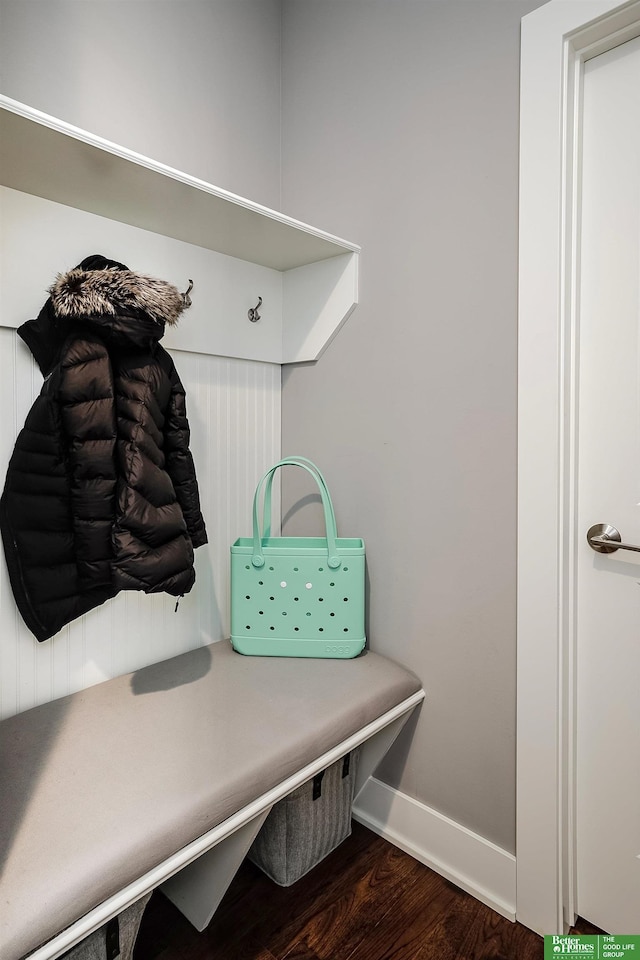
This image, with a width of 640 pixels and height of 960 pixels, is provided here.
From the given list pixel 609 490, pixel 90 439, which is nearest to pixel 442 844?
pixel 609 490

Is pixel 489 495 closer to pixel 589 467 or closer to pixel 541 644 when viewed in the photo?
pixel 589 467

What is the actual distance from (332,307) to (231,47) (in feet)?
2.63

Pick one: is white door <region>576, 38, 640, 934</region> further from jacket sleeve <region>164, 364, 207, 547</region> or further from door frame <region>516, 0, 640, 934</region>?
jacket sleeve <region>164, 364, 207, 547</region>

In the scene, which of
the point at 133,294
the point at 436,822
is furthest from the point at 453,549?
the point at 133,294

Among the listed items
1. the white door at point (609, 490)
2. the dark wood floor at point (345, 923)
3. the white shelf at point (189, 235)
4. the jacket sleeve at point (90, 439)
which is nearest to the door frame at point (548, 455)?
the white door at point (609, 490)

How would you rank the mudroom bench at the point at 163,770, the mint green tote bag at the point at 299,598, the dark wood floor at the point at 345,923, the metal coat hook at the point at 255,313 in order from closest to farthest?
the mudroom bench at the point at 163,770 → the dark wood floor at the point at 345,923 → the mint green tote bag at the point at 299,598 → the metal coat hook at the point at 255,313

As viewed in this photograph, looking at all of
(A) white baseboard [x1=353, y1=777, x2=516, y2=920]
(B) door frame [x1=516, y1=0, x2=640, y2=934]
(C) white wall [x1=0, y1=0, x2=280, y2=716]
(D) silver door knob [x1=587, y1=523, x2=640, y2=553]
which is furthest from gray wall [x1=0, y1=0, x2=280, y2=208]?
(A) white baseboard [x1=353, y1=777, x2=516, y2=920]

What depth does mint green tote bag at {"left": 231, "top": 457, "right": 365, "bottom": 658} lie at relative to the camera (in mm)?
1473

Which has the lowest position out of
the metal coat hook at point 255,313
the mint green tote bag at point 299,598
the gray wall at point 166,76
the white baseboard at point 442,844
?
the white baseboard at point 442,844

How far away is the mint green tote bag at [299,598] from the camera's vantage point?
58.0 inches

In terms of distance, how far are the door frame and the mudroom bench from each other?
1.14 feet

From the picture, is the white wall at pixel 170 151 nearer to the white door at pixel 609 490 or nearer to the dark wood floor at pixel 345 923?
the dark wood floor at pixel 345 923

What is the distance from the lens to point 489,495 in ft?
4.33

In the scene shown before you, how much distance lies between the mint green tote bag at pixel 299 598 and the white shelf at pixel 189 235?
0.51 meters
